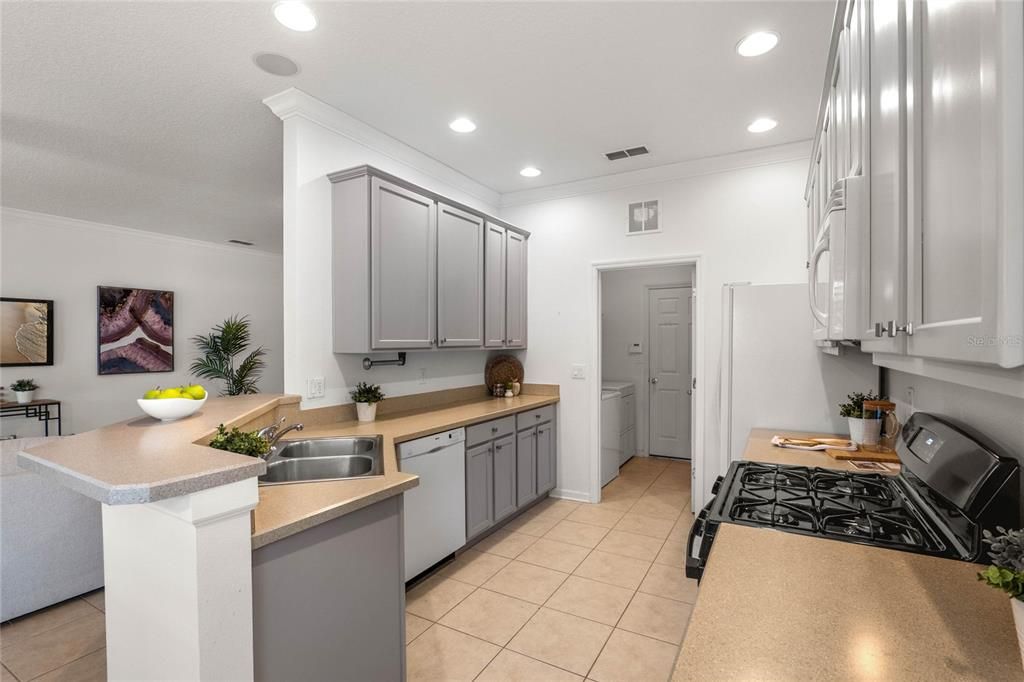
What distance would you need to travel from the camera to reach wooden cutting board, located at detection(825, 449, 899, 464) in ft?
6.95

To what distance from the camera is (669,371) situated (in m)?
5.77

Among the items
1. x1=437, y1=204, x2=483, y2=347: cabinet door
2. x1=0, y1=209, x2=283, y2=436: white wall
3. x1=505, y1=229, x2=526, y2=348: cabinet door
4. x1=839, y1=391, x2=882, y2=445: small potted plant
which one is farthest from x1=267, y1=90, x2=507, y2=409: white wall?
x1=0, y1=209, x2=283, y2=436: white wall

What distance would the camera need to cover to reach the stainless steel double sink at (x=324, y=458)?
2240mm

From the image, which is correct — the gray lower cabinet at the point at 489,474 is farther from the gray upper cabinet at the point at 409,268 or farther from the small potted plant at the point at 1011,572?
the small potted plant at the point at 1011,572

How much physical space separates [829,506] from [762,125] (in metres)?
2.54

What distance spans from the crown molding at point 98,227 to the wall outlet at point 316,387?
A: 4464 mm

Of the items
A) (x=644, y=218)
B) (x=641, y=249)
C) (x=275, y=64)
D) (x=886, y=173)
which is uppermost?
(x=275, y=64)

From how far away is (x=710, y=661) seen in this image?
2.65 feet

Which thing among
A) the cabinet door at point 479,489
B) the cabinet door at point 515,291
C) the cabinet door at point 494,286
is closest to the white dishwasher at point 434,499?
the cabinet door at point 479,489

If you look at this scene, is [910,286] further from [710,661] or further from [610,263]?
[610,263]

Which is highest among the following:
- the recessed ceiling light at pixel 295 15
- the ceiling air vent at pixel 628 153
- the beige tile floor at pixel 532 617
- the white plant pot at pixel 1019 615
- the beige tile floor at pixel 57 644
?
the ceiling air vent at pixel 628 153

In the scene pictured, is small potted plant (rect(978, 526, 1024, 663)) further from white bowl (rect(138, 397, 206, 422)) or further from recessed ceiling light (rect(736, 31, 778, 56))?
white bowl (rect(138, 397, 206, 422))

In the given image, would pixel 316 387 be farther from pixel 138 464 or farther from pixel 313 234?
pixel 138 464

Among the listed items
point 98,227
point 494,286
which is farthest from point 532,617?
point 98,227
